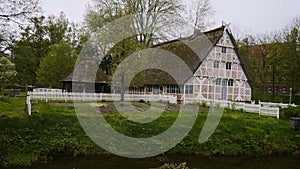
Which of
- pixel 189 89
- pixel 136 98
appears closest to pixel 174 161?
pixel 136 98

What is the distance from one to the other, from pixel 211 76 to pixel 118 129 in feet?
49.9

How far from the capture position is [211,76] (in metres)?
28.7

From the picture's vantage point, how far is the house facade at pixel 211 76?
1101 inches

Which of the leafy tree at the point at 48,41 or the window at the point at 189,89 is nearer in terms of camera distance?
the window at the point at 189,89

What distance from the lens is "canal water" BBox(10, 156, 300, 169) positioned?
12.2 m

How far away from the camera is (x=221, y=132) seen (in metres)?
16.3

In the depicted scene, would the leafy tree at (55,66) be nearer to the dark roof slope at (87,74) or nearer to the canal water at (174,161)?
the dark roof slope at (87,74)

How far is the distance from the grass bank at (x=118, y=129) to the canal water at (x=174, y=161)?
0.60 metres

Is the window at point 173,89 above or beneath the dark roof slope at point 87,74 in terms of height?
beneath

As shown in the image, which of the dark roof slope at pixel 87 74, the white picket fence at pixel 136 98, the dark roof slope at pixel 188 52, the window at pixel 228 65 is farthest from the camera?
the window at pixel 228 65

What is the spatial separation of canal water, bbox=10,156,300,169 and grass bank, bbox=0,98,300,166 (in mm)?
595

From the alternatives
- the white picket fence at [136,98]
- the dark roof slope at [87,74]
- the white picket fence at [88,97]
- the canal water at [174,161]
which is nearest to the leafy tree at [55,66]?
the dark roof slope at [87,74]

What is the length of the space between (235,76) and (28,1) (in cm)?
2101

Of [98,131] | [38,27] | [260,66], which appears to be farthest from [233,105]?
[260,66]
